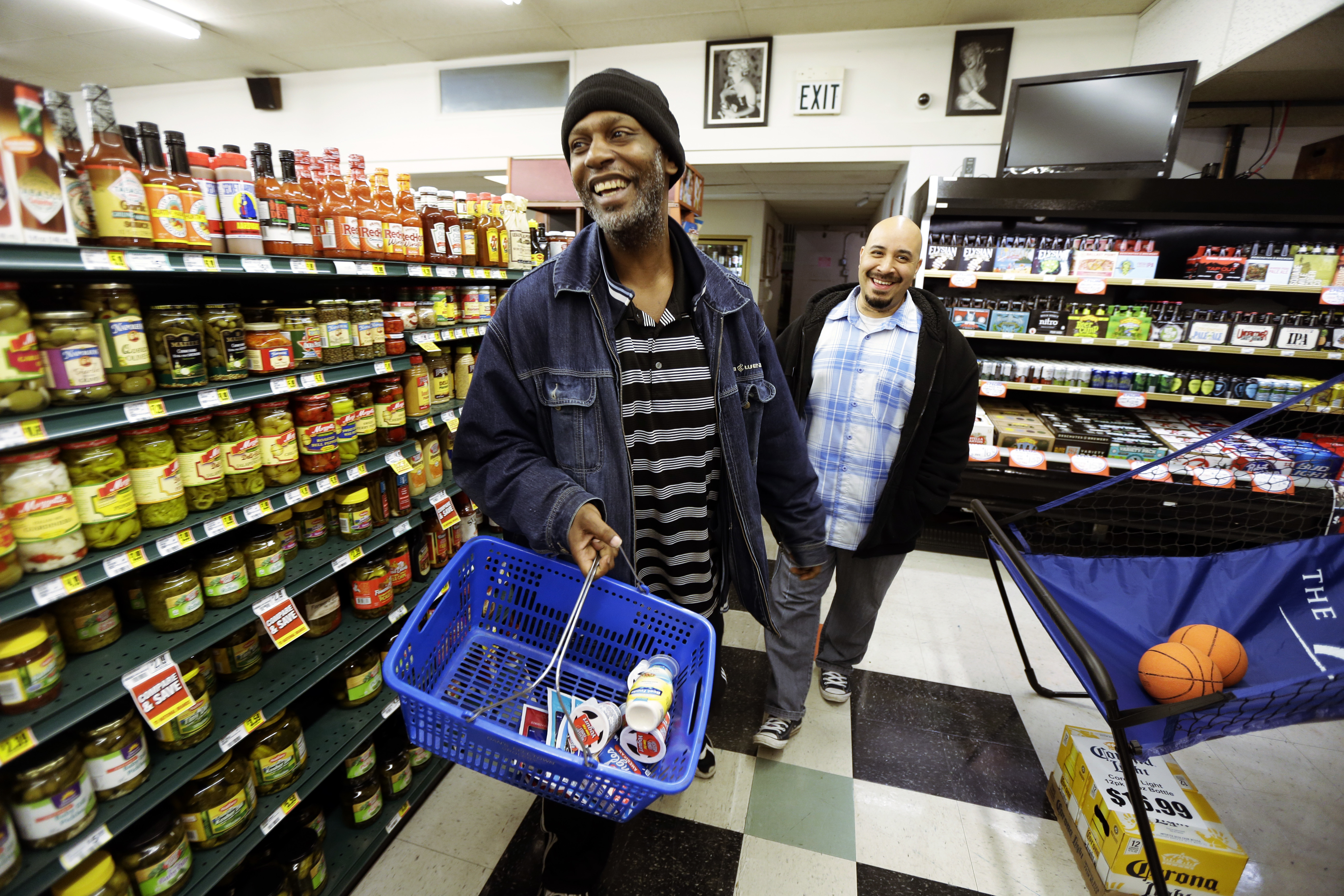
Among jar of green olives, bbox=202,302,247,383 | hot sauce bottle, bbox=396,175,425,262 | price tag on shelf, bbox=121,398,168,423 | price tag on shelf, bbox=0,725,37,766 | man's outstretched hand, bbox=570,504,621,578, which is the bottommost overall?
price tag on shelf, bbox=0,725,37,766

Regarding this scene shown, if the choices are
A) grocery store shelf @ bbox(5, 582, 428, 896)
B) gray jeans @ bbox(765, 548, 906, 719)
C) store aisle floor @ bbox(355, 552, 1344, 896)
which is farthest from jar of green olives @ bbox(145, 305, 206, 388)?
gray jeans @ bbox(765, 548, 906, 719)

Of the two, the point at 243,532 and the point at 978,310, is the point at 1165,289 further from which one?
the point at 243,532

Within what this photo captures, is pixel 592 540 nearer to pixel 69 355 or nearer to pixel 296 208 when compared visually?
pixel 69 355

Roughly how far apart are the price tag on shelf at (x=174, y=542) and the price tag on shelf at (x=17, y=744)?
1.15 feet

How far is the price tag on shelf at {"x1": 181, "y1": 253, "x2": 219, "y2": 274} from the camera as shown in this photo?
4.16 ft

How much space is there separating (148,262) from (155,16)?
5.52 m

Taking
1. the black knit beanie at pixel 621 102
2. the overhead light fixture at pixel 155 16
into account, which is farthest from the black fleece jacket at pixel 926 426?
the overhead light fixture at pixel 155 16

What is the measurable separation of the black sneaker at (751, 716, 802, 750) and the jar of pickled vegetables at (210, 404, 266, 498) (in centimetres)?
185

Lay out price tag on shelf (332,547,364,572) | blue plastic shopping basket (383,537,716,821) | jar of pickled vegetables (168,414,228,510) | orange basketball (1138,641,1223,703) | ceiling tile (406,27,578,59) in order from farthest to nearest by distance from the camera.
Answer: ceiling tile (406,27,578,59)
price tag on shelf (332,547,364,572)
orange basketball (1138,641,1223,703)
jar of pickled vegetables (168,414,228,510)
blue plastic shopping basket (383,537,716,821)

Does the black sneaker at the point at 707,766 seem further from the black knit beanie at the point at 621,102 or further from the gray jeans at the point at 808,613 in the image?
the black knit beanie at the point at 621,102

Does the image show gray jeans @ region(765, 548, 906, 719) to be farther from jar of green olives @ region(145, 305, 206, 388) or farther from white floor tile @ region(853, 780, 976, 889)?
jar of green olives @ region(145, 305, 206, 388)

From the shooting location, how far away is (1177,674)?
5.53ft

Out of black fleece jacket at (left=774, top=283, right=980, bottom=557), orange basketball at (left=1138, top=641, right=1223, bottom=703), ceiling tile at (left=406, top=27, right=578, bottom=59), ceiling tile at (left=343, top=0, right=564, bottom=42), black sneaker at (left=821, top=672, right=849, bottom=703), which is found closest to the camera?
orange basketball at (left=1138, top=641, right=1223, bottom=703)

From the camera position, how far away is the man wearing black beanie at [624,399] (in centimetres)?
128
